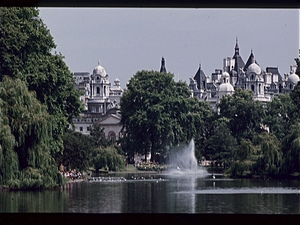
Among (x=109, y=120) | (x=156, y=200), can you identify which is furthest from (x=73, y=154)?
(x=109, y=120)

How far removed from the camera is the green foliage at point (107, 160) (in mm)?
59938

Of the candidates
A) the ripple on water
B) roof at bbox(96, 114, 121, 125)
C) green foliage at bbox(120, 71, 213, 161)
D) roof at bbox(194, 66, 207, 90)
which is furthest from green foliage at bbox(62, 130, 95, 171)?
roof at bbox(194, 66, 207, 90)

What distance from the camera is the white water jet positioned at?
68050 mm

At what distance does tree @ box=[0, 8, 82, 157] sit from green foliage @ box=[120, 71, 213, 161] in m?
34.9

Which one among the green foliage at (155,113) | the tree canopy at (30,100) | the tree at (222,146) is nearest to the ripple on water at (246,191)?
the tree canopy at (30,100)

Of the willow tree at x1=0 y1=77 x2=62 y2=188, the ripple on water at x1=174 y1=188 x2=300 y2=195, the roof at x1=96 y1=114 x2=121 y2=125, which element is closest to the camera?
the willow tree at x1=0 y1=77 x2=62 y2=188

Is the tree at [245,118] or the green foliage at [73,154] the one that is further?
the tree at [245,118]

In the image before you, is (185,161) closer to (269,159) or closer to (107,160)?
(107,160)

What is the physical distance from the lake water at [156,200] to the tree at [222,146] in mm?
32500

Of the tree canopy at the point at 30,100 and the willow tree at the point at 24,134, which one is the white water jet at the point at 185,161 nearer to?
the tree canopy at the point at 30,100

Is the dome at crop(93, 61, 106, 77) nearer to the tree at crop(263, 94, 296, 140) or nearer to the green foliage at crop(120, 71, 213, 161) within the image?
the tree at crop(263, 94, 296, 140)
